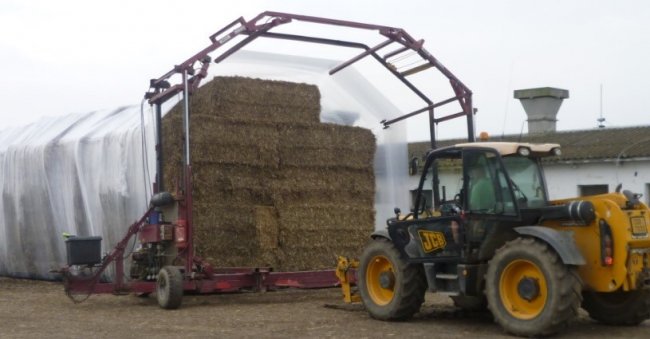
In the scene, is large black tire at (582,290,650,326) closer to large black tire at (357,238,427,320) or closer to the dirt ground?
the dirt ground

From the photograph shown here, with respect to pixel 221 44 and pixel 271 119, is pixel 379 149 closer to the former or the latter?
pixel 271 119

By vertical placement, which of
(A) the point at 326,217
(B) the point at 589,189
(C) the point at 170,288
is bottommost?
(C) the point at 170,288

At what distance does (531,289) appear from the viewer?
8945mm

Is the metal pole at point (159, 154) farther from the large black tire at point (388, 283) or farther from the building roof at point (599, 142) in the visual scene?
the building roof at point (599, 142)

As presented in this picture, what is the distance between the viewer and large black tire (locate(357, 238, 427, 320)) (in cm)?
1040

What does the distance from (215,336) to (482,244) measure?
2959 millimetres

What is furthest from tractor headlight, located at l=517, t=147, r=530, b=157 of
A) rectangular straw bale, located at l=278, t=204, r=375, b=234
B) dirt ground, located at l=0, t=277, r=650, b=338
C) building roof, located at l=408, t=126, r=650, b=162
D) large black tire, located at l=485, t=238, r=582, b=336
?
building roof, located at l=408, t=126, r=650, b=162

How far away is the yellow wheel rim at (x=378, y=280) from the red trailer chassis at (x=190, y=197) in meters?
0.61

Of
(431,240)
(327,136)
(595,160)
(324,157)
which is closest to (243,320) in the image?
(431,240)

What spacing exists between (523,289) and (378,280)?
7.77ft

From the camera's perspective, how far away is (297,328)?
32.3 ft

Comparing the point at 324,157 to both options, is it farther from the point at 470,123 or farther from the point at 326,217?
the point at 470,123

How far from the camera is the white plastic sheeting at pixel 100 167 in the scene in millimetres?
14539

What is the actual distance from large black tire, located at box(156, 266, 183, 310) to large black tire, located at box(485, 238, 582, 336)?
4.40 meters
